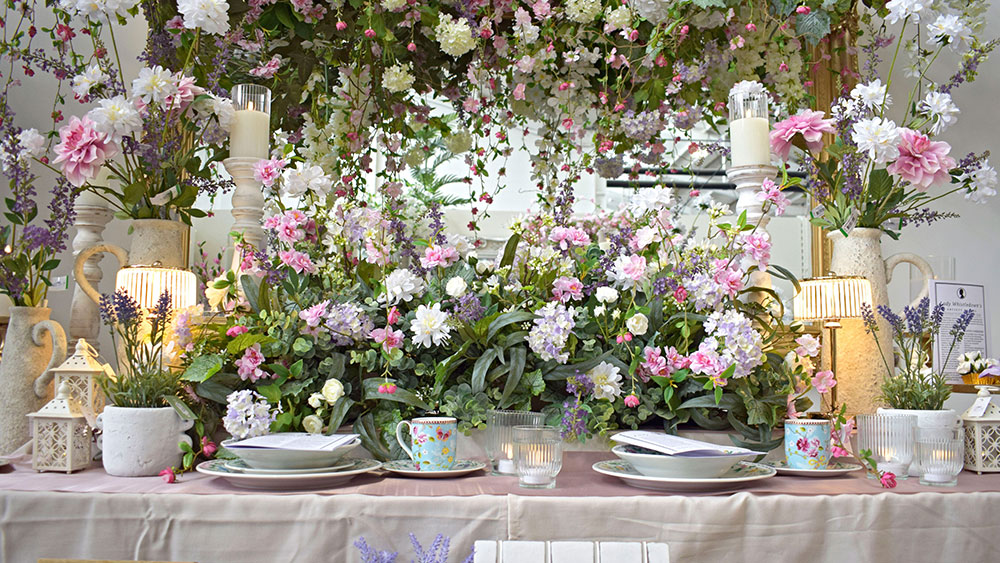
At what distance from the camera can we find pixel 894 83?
2605 millimetres

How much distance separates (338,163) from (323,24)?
38 centimetres

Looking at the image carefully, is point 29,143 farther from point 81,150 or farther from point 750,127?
point 750,127

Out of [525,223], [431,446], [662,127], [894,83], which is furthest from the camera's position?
[894,83]

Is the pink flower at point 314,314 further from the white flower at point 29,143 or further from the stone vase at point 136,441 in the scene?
the white flower at point 29,143

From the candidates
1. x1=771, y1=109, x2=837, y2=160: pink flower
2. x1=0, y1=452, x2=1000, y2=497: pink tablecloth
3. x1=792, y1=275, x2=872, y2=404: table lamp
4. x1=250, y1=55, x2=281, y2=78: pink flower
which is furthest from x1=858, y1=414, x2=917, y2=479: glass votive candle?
x1=250, y1=55, x2=281, y2=78: pink flower

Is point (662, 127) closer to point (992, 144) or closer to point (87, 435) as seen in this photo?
point (992, 144)

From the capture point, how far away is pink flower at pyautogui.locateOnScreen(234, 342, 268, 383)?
1.32 meters

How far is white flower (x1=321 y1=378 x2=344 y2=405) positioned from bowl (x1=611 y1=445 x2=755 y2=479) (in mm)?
481

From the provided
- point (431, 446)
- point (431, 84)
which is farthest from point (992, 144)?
point (431, 446)

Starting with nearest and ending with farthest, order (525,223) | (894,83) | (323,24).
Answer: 1. (525,223)
2. (323,24)
3. (894,83)

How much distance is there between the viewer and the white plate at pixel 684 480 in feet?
3.70

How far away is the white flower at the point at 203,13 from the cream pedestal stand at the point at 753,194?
109 centimetres

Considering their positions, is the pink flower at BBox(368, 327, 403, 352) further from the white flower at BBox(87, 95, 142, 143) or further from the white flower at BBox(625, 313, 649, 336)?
the white flower at BBox(87, 95, 142, 143)

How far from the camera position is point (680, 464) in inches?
44.9
